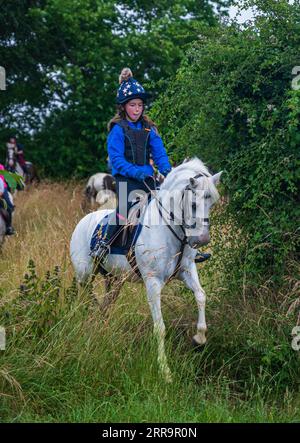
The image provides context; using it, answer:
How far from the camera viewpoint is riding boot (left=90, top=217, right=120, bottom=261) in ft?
28.4

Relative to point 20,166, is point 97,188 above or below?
below

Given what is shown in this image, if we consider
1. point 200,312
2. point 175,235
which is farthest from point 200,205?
point 200,312

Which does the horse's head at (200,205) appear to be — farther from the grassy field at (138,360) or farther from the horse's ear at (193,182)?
the grassy field at (138,360)

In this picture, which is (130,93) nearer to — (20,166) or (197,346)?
(197,346)

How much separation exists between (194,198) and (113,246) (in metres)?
1.33

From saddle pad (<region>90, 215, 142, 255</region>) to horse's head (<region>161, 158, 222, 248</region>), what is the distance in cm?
51

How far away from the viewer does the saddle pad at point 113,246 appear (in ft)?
27.5

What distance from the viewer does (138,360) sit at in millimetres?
7367

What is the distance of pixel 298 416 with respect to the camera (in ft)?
22.5

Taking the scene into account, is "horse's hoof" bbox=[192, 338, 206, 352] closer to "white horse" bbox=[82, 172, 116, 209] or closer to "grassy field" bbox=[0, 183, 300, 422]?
"grassy field" bbox=[0, 183, 300, 422]

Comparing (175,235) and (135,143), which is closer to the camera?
(175,235)

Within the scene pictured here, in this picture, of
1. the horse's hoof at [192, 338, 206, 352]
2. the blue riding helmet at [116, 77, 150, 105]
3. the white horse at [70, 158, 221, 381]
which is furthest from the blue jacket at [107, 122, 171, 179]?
the horse's hoof at [192, 338, 206, 352]

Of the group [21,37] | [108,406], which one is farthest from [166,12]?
[108,406]

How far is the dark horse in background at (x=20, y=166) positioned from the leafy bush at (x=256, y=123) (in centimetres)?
1530
